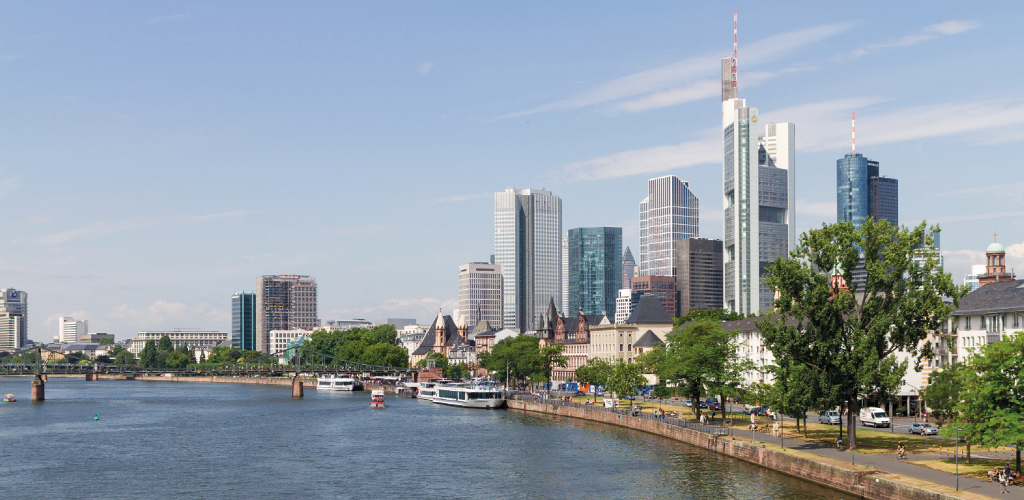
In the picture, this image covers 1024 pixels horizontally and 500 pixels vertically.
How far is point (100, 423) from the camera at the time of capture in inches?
5896

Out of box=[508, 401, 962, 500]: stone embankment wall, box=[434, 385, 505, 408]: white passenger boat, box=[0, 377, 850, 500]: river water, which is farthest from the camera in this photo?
box=[434, 385, 505, 408]: white passenger boat

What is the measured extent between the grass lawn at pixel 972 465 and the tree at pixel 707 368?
41.4m

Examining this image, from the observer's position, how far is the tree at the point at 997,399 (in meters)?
58.0

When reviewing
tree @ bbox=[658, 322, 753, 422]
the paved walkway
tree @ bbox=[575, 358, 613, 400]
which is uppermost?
tree @ bbox=[658, 322, 753, 422]

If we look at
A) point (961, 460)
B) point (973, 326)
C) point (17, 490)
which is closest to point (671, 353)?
point (973, 326)

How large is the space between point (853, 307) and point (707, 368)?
Answer: 3552cm

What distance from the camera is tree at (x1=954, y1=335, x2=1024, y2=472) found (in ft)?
190

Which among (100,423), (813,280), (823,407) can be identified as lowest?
(100,423)

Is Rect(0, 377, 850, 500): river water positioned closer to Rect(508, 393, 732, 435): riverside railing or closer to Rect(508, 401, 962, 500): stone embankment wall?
Rect(508, 401, 962, 500): stone embankment wall

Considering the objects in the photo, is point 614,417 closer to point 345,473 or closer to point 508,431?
point 508,431

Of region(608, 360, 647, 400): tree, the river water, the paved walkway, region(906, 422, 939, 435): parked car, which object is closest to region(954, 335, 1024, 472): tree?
the paved walkway

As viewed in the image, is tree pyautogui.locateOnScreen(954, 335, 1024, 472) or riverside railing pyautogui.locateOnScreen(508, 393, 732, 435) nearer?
tree pyautogui.locateOnScreen(954, 335, 1024, 472)

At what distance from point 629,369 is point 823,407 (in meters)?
70.6

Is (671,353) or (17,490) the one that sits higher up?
(671,353)
